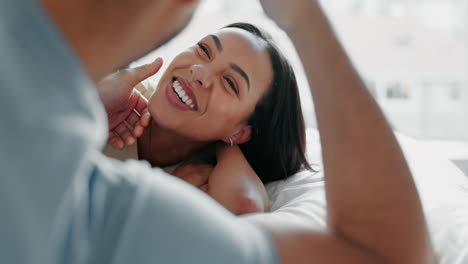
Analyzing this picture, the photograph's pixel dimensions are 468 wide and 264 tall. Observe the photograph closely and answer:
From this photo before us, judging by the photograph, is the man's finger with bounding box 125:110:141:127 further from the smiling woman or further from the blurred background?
the blurred background

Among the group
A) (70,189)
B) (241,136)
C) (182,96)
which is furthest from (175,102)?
(70,189)

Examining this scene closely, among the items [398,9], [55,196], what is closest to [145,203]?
[55,196]

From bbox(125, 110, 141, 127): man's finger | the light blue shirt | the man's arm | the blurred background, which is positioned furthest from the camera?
the blurred background

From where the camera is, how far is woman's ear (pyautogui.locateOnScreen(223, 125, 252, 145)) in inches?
63.2

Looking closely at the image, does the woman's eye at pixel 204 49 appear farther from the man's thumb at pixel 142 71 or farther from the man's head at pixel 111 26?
the man's head at pixel 111 26

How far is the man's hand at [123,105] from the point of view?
1.48 m

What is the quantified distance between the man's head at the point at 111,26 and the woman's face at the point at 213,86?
0.98 meters

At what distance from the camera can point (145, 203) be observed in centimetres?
47

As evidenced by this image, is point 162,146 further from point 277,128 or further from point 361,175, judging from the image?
point 361,175

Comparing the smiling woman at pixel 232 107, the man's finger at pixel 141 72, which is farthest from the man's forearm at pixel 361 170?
the man's finger at pixel 141 72

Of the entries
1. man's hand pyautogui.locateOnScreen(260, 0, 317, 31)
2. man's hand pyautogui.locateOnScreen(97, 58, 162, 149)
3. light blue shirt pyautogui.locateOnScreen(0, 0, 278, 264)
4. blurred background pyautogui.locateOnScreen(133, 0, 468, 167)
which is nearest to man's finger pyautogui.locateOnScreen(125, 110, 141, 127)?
man's hand pyautogui.locateOnScreen(97, 58, 162, 149)

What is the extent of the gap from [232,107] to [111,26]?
1105 millimetres

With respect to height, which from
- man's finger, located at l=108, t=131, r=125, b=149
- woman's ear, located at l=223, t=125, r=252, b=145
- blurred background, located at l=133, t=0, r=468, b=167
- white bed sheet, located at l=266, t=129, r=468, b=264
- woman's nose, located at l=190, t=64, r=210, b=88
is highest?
woman's nose, located at l=190, t=64, r=210, b=88

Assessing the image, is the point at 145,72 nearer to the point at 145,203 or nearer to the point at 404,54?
the point at 145,203
